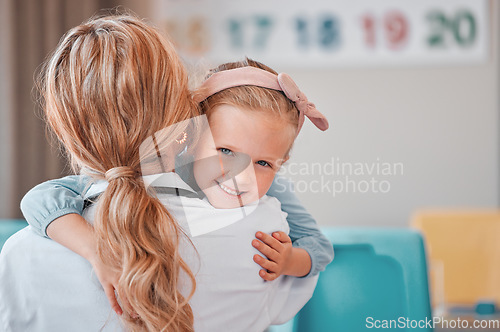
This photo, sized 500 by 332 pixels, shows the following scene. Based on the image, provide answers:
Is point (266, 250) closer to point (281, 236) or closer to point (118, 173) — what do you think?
point (281, 236)

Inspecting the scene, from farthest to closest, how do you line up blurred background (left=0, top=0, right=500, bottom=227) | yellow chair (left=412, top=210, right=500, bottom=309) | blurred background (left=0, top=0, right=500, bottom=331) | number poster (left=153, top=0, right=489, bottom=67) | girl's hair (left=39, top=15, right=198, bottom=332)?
number poster (left=153, top=0, right=489, bottom=67), blurred background (left=0, top=0, right=500, bottom=227), yellow chair (left=412, top=210, right=500, bottom=309), blurred background (left=0, top=0, right=500, bottom=331), girl's hair (left=39, top=15, right=198, bottom=332)

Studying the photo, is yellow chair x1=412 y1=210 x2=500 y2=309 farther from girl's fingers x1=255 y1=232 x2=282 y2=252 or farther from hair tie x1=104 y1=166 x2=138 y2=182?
hair tie x1=104 y1=166 x2=138 y2=182

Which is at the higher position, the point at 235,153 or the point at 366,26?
the point at 235,153

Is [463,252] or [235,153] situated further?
[463,252]

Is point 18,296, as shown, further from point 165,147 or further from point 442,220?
point 442,220

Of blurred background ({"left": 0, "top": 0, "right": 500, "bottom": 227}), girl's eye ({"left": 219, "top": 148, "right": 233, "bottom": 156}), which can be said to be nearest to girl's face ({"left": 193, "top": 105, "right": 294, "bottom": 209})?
girl's eye ({"left": 219, "top": 148, "right": 233, "bottom": 156})

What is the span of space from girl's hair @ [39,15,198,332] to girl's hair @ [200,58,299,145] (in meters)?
0.03

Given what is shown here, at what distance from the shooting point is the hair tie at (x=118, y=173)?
1.56 ft

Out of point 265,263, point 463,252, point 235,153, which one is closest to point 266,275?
point 265,263

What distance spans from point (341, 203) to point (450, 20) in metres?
2.06

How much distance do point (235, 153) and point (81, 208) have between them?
140 millimetres

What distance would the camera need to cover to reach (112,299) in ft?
1.60

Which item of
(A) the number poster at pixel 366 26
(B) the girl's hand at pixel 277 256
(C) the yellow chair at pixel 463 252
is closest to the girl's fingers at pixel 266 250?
(B) the girl's hand at pixel 277 256

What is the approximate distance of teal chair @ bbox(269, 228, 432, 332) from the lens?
653 millimetres
